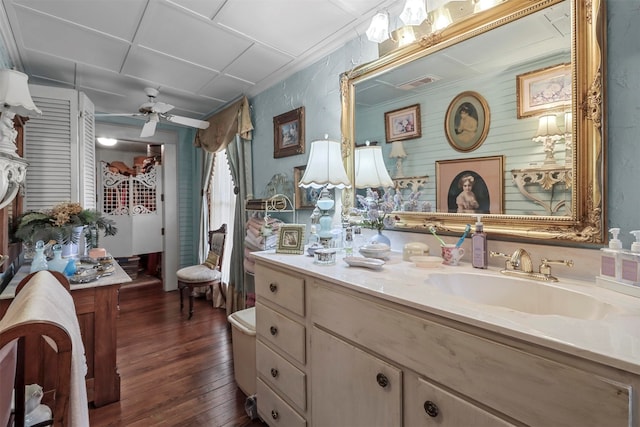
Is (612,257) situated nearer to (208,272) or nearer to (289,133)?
(289,133)

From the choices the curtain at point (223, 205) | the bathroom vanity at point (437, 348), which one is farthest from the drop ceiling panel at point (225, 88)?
the bathroom vanity at point (437, 348)

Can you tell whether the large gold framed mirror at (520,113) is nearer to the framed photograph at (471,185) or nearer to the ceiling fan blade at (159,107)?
the framed photograph at (471,185)

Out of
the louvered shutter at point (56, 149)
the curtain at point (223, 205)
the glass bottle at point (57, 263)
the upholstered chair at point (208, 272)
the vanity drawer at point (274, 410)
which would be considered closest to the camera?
the vanity drawer at point (274, 410)

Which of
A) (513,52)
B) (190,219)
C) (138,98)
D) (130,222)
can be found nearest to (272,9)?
(513,52)

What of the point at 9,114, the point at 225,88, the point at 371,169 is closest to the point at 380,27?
the point at 371,169

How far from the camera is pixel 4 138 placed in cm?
173

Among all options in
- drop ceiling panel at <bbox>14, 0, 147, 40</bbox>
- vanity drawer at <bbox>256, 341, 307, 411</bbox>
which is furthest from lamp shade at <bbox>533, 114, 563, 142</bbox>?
drop ceiling panel at <bbox>14, 0, 147, 40</bbox>

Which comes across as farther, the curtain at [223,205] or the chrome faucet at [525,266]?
the curtain at [223,205]

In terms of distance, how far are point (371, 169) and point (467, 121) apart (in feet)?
2.00

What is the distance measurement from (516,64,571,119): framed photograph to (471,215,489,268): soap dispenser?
0.51 meters

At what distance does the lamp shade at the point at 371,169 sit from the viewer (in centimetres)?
178

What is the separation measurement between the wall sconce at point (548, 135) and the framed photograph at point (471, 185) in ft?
0.51

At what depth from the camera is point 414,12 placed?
56.6 inches

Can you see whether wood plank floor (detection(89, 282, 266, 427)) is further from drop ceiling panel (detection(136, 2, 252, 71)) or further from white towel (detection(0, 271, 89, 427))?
drop ceiling panel (detection(136, 2, 252, 71))
